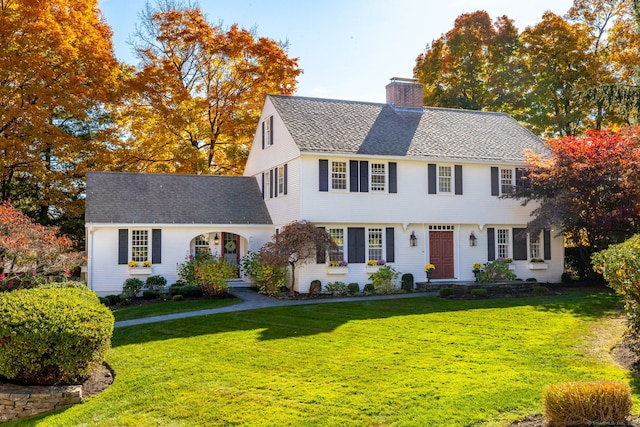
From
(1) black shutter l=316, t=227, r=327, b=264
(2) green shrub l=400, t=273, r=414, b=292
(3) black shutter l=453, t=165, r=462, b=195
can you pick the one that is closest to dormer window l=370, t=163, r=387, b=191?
(1) black shutter l=316, t=227, r=327, b=264

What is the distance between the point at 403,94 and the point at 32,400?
2046cm

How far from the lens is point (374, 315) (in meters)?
15.4

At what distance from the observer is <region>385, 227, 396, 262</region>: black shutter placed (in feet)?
70.5

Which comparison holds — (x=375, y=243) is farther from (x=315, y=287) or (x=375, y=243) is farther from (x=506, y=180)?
(x=506, y=180)

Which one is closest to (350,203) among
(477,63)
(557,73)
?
(557,73)

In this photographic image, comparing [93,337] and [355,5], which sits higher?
→ [355,5]

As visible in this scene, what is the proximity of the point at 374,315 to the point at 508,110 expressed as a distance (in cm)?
2435

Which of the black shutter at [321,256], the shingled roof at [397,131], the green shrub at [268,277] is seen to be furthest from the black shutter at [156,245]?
the shingled roof at [397,131]

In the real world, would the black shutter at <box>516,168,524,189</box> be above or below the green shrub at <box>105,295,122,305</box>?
above

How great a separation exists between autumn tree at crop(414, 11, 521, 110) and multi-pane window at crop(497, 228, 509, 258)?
543 inches

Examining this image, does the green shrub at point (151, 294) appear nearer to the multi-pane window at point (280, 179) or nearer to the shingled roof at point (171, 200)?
the shingled roof at point (171, 200)

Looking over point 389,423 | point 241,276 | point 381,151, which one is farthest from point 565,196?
point 389,423

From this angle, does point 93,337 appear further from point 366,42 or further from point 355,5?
point 366,42

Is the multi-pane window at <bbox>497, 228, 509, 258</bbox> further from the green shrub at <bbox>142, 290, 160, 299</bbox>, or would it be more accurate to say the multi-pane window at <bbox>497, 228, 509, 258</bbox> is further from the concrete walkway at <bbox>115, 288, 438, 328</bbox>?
the green shrub at <bbox>142, 290, 160, 299</bbox>
